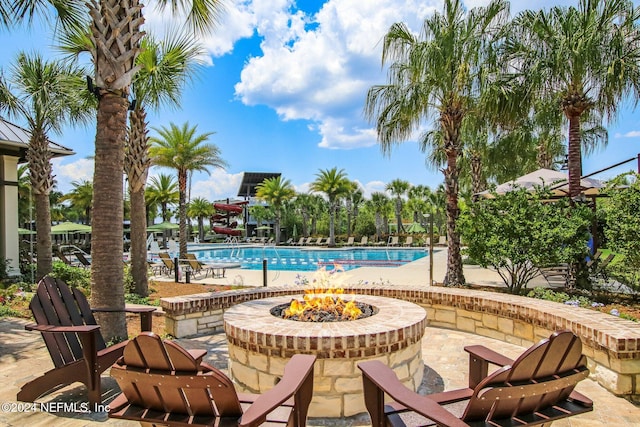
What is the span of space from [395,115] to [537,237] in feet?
14.7

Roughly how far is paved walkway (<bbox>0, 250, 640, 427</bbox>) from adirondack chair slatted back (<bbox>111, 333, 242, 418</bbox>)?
4.32 ft

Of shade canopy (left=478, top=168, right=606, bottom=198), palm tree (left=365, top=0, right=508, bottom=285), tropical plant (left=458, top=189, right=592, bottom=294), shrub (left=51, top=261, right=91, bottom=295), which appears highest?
palm tree (left=365, top=0, right=508, bottom=285)

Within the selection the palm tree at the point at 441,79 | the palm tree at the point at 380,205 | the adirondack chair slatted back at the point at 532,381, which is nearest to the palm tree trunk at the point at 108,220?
the adirondack chair slatted back at the point at 532,381

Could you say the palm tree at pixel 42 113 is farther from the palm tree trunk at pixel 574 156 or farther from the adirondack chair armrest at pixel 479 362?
the palm tree trunk at pixel 574 156

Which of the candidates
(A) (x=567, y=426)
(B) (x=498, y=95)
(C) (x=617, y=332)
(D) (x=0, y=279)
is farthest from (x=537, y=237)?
(D) (x=0, y=279)

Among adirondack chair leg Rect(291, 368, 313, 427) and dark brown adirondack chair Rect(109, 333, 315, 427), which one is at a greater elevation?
dark brown adirondack chair Rect(109, 333, 315, 427)

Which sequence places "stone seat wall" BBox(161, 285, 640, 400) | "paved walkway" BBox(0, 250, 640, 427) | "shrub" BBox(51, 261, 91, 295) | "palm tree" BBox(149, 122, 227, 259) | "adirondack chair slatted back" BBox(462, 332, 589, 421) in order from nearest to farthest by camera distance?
1. "adirondack chair slatted back" BBox(462, 332, 589, 421)
2. "paved walkway" BBox(0, 250, 640, 427)
3. "stone seat wall" BBox(161, 285, 640, 400)
4. "shrub" BBox(51, 261, 91, 295)
5. "palm tree" BBox(149, 122, 227, 259)

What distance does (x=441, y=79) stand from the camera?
9.34 metres

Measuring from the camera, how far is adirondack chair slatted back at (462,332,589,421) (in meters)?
2.12

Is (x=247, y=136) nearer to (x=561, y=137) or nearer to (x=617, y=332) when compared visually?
(x=561, y=137)

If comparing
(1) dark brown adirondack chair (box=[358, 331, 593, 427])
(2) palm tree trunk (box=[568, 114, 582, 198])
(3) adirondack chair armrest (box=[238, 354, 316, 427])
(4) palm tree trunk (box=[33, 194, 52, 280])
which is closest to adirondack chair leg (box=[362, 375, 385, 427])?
(1) dark brown adirondack chair (box=[358, 331, 593, 427])

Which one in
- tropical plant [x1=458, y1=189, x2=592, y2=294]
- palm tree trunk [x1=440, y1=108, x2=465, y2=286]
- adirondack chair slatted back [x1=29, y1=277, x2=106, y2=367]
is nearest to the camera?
adirondack chair slatted back [x1=29, y1=277, x2=106, y2=367]

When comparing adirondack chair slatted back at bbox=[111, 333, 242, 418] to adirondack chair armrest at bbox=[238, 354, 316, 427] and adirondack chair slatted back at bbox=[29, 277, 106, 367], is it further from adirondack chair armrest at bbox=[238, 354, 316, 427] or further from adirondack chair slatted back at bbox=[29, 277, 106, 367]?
adirondack chair slatted back at bbox=[29, 277, 106, 367]

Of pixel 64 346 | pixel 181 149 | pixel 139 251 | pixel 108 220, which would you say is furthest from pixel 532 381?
pixel 181 149
